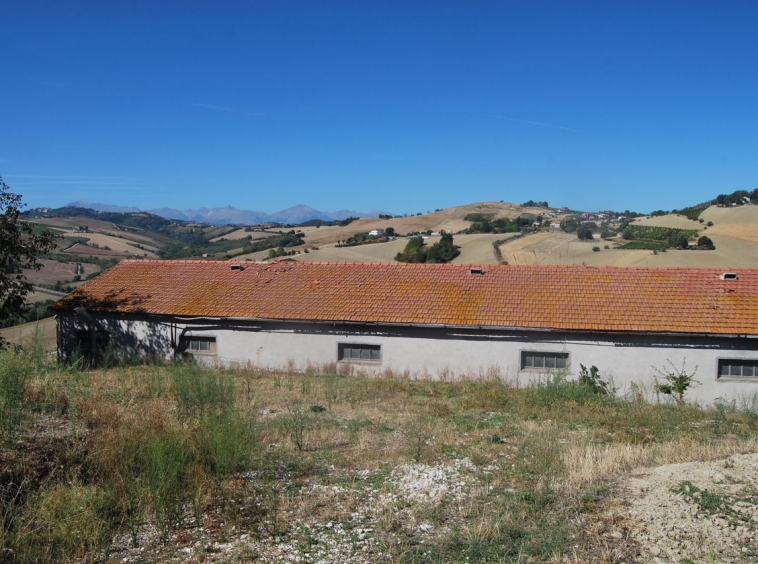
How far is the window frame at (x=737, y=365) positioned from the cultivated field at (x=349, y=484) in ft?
14.8

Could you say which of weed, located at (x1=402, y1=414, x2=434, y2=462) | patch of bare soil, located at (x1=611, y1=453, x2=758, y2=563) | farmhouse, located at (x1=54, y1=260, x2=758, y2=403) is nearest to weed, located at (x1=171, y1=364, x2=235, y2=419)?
weed, located at (x1=402, y1=414, x2=434, y2=462)

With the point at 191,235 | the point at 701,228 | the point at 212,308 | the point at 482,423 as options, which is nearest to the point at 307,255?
the point at 212,308

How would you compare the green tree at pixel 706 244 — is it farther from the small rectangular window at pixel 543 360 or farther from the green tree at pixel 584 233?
the small rectangular window at pixel 543 360

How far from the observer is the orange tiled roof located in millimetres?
14477

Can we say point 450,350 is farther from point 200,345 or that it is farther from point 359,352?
point 200,345

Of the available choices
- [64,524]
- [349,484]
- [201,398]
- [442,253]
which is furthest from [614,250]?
[64,524]

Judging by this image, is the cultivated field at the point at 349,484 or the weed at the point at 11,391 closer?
the cultivated field at the point at 349,484

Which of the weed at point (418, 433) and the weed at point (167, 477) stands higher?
the weed at point (167, 477)

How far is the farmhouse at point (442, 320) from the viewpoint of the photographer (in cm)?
→ 1395

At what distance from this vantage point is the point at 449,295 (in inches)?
642

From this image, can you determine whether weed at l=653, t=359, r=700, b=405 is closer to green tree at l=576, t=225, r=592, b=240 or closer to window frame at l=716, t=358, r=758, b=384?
window frame at l=716, t=358, r=758, b=384

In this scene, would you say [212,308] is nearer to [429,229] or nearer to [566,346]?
[566,346]

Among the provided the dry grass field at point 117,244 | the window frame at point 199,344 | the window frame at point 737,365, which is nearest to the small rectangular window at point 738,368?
the window frame at point 737,365

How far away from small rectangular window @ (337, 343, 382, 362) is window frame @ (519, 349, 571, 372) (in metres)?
3.77
